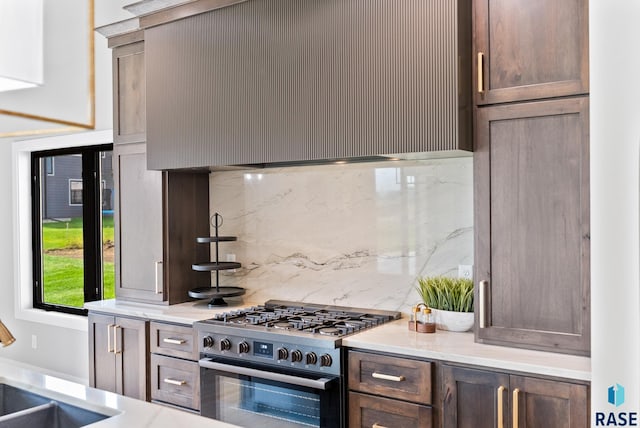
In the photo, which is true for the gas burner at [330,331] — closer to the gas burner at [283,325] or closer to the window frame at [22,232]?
the gas burner at [283,325]

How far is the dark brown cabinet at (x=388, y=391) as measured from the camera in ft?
7.89

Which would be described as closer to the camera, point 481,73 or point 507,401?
point 507,401

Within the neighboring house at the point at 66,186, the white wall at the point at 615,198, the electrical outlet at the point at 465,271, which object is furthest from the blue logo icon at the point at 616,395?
the neighboring house at the point at 66,186

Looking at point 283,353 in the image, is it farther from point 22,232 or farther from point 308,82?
point 22,232

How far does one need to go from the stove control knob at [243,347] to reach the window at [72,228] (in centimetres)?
227

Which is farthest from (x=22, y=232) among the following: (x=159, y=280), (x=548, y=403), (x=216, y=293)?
(x=548, y=403)

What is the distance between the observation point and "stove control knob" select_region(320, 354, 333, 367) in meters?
2.60

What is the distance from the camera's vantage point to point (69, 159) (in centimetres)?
509

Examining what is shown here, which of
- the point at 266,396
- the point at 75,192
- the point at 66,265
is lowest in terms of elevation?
the point at 266,396

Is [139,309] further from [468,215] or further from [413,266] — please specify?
[468,215]

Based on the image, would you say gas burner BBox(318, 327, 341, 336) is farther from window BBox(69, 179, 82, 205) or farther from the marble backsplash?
window BBox(69, 179, 82, 205)

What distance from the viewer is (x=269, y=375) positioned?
277cm

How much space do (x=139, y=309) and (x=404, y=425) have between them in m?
→ 1.78

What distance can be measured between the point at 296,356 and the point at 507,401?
3.12 ft
